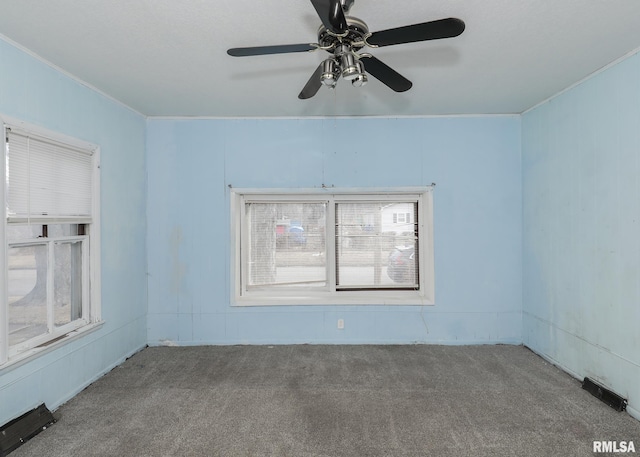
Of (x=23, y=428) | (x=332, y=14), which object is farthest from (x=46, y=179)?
(x=332, y=14)

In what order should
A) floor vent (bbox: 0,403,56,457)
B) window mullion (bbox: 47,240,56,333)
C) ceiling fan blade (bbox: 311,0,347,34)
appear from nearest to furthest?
1. ceiling fan blade (bbox: 311,0,347,34)
2. floor vent (bbox: 0,403,56,457)
3. window mullion (bbox: 47,240,56,333)

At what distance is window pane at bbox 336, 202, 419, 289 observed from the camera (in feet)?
11.6

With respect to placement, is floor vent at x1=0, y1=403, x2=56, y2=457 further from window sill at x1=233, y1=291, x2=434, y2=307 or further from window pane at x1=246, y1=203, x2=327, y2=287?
window pane at x1=246, y1=203, x2=327, y2=287

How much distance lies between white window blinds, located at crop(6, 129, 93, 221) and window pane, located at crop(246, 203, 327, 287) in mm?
1554

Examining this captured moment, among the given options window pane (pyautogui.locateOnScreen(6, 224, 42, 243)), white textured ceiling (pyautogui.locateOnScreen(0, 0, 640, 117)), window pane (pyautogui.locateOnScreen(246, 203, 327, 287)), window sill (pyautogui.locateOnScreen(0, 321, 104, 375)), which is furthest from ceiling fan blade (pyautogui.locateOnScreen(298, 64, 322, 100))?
window sill (pyautogui.locateOnScreen(0, 321, 104, 375))

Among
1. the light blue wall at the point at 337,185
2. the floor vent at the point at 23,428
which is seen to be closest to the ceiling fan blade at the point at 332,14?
the light blue wall at the point at 337,185

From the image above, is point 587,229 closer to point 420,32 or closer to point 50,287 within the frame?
point 420,32

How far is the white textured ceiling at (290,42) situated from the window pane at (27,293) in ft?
4.57

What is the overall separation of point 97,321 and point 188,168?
1.68 meters

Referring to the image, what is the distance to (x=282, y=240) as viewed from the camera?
11.7 feet

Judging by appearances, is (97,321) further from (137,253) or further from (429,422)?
(429,422)

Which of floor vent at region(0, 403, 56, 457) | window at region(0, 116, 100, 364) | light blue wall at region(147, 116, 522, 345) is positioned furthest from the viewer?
light blue wall at region(147, 116, 522, 345)

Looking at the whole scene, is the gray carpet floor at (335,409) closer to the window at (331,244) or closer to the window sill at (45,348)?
the window sill at (45,348)

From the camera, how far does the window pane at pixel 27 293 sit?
2027 millimetres
